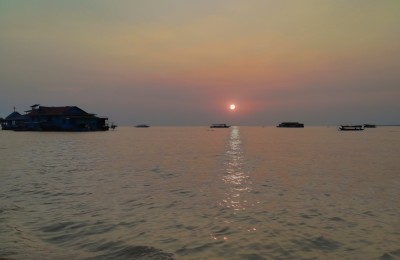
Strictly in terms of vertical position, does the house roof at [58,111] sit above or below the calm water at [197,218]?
above

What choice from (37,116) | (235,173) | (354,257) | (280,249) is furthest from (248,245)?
(37,116)

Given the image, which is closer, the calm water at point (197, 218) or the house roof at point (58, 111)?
the calm water at point (197, 218)

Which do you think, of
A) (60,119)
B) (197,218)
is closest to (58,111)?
(60,119)

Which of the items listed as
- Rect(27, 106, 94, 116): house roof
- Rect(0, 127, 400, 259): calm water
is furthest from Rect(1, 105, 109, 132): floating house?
Rect(0, 127, 400, 259): calm water

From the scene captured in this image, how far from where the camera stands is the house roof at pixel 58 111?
302 feet

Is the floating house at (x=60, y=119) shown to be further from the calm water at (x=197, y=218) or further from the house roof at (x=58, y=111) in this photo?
the calm water at (x=197, y=218)

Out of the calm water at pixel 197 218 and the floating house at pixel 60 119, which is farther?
the floating house at pixel 60 119

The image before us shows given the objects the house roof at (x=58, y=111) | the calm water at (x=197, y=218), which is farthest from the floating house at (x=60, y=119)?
the calm water at (x=197, y=218)

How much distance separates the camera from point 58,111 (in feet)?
307

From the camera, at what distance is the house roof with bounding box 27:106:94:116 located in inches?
3627

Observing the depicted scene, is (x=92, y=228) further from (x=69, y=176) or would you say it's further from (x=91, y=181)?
(x=69, y=176)

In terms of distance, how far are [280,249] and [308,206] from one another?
5268mm

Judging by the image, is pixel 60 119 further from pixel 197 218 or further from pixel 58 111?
pixel 197 218

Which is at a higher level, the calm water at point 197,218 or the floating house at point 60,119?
the floating house at point 60,119
